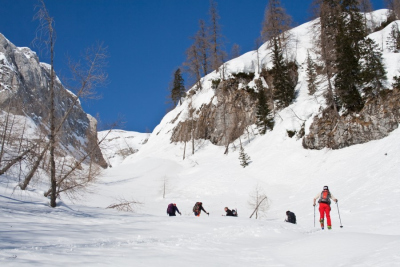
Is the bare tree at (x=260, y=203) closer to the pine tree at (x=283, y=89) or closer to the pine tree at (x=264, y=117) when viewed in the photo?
the pine tree at (x=264, y=117)

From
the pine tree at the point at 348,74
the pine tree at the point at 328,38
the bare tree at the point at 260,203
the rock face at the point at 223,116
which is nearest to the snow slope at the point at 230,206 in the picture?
the bare tree at the point at 260,203

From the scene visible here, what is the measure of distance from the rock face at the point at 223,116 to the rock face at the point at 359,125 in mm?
15159

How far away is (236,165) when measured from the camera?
1362 inches

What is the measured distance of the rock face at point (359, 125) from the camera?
2338 centimetres

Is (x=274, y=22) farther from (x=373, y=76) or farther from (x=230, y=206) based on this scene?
(x=230, y=206)

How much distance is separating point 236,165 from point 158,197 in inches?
401

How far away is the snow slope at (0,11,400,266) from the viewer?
5051mm

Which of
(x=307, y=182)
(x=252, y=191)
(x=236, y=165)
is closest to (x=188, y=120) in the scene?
(x=236, y=165)

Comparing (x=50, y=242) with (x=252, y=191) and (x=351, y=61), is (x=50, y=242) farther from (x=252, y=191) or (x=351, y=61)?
(x=351, y=61)

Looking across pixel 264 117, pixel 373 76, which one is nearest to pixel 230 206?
pixel 264 117

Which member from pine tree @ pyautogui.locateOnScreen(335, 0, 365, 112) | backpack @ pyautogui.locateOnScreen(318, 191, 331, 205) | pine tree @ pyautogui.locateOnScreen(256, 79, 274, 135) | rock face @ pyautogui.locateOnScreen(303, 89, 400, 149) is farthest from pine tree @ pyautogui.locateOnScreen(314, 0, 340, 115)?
backpack @ pyautogui.locateOnScreen(318, 191, 331, 205)

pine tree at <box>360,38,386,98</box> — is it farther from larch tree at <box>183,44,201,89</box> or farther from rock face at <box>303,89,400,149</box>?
larch tree at <box>183,44,201,89</box>

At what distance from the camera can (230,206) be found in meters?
26.1

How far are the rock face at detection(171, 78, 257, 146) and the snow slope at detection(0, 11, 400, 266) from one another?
6.15ft
